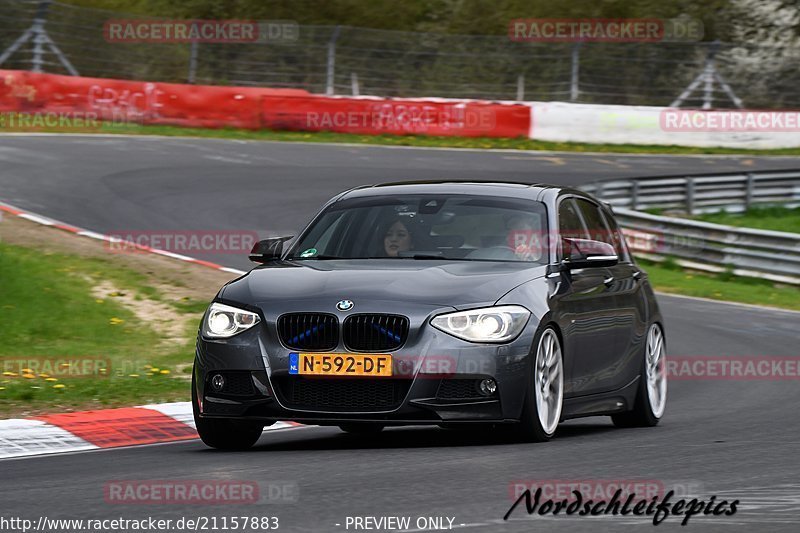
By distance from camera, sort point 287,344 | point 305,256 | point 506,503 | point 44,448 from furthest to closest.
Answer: point 305,256 < point 44,448 < point 287,344 < point 506,503

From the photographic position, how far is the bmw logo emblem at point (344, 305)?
25.2 ft

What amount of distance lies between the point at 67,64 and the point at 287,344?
87.5 feet

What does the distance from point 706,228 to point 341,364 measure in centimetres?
1722

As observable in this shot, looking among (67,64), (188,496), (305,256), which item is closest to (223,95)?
(67,64)

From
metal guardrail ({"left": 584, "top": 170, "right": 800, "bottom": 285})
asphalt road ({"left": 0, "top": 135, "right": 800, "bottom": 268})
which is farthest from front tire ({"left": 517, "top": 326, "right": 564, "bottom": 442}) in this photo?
metal guardrail ({"left": 584, "top": 170, "right": 800, "bottom": 285})

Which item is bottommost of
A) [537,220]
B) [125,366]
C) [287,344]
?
[125,366]

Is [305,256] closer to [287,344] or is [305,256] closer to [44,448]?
[287,344]

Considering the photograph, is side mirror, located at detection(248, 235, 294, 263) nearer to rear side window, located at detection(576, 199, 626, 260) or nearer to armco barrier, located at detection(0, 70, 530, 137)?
rear side window, located at detection(576, 199, 626, 260)

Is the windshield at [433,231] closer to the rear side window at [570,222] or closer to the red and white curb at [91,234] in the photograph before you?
the rear side window at [570,222]

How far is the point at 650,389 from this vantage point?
10133 mm

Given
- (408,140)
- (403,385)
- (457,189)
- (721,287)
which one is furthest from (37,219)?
(408,140)

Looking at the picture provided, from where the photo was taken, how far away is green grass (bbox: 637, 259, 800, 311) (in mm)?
21703

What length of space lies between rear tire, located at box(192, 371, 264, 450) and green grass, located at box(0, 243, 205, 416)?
6.97ft

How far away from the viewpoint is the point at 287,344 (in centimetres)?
779
